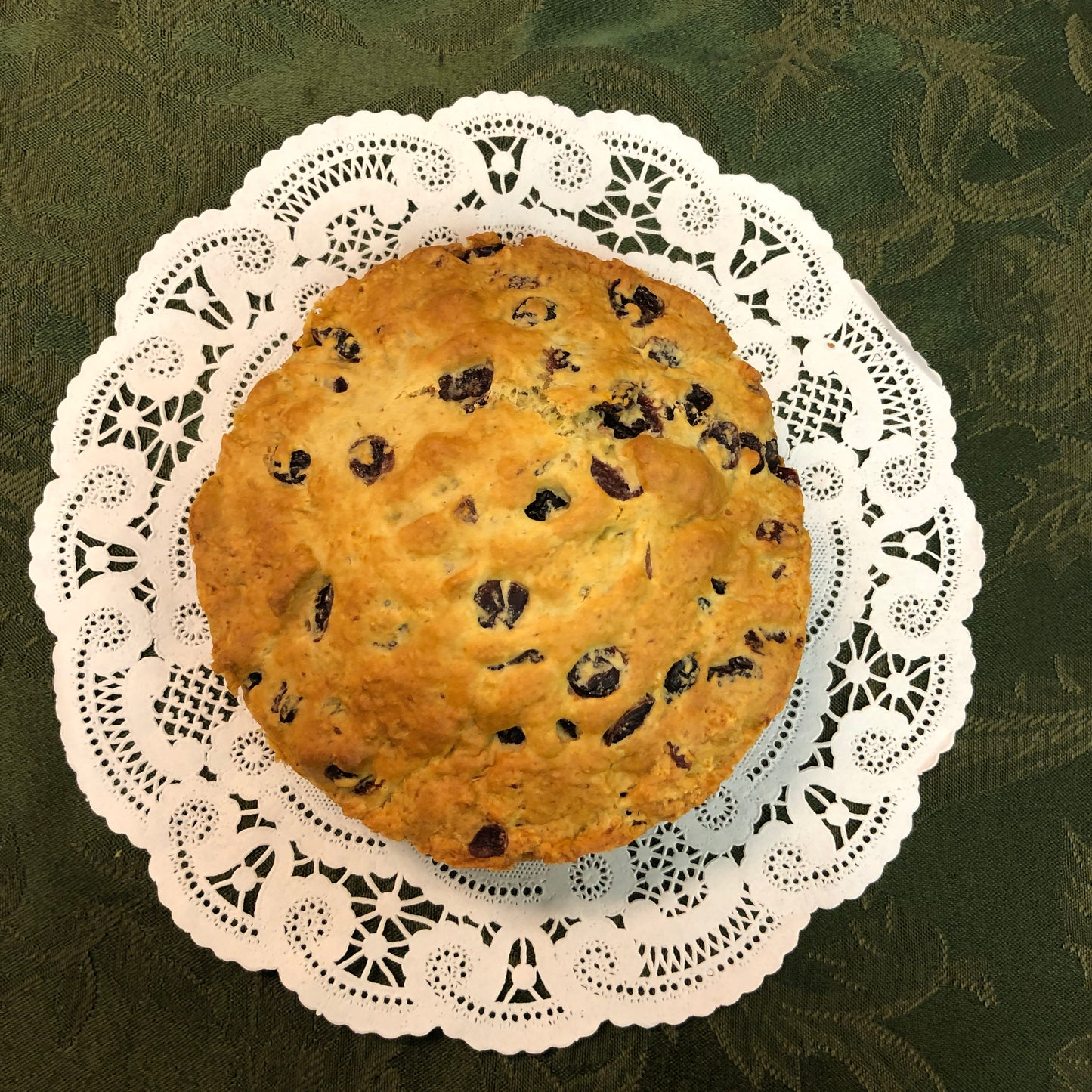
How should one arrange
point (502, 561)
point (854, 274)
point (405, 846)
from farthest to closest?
1. point (854, 274)
2. point (405, 846)
3. point (502, 561)

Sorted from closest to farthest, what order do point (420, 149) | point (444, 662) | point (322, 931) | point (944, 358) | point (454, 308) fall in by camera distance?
point (444, 662) < point (454, 308) < point (322, 931) < point (420, 149) < point (944, 358)

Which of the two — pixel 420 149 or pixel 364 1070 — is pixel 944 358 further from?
pixel 364 1070

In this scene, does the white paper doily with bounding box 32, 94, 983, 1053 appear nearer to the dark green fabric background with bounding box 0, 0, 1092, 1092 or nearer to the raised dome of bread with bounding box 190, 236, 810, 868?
the dark green fabric background with bounding box 0, 0, 1092, 1092

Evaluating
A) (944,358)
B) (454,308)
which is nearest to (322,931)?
(454,308)

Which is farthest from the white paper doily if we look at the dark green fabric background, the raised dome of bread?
the raised dome of bread

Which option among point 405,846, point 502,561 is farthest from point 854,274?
point 405,846

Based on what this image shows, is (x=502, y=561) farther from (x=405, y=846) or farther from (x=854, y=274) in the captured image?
(x=854, y=274)
